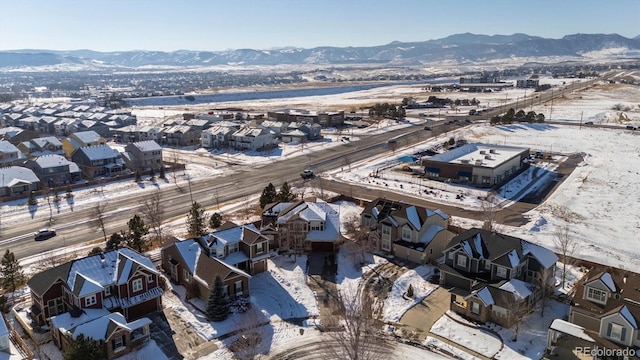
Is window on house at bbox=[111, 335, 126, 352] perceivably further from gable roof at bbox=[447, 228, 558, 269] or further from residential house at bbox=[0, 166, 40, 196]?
residential house at bbox=[0, 166, 40, 196]

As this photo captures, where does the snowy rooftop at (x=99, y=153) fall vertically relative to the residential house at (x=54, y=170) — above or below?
above

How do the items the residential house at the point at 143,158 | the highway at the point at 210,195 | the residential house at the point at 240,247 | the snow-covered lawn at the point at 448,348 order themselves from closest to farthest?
the snow-covered lawn at the point at 448,348 < the residential house at the point at 240,247 < the highway at the point at 210,195 < the residential house at the point at 143,158

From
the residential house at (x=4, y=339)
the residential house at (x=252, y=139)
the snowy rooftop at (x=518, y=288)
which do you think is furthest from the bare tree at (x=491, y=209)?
the residential house at (x=252, y=139)

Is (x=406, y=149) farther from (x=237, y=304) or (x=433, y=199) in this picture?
(x=237, y=304)

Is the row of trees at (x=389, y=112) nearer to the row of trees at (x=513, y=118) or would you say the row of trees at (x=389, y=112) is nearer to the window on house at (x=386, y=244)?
the row of trees at (x=513, y=118)

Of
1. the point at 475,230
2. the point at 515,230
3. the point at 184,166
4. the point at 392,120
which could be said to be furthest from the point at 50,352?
the point at 392,120

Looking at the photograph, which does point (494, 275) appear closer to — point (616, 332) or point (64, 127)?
point (616, 332)
